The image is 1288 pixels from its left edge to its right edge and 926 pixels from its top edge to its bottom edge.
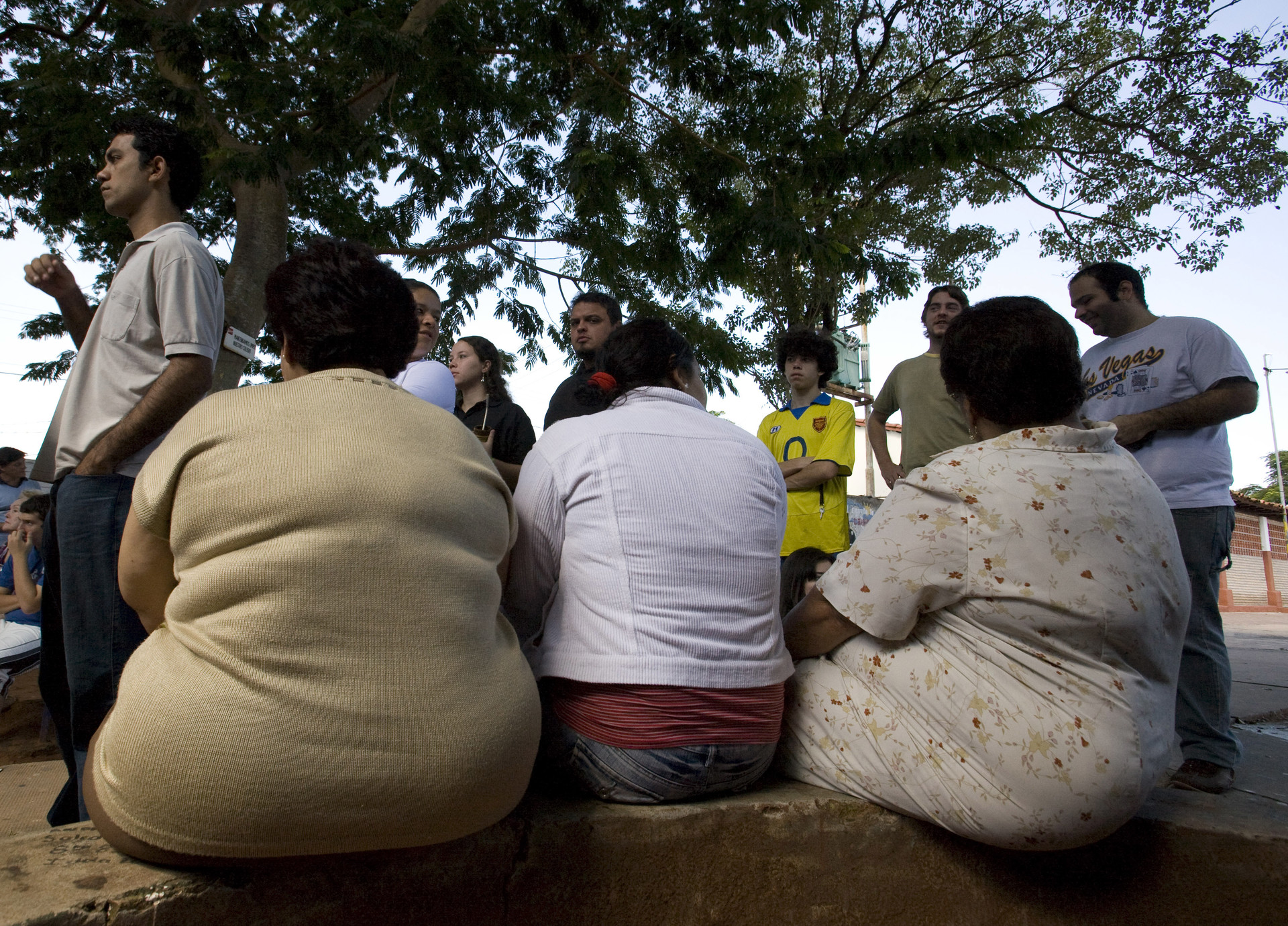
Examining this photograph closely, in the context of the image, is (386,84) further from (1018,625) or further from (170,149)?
(1018,625)

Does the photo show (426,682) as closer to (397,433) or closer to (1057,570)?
(397,433)

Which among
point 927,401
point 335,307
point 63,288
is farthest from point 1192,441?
point 63,288

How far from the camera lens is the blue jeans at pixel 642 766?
1.62 m

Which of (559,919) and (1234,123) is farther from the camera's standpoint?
(1234,123)

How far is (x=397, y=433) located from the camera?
134cm

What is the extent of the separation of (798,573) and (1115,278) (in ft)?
5.61

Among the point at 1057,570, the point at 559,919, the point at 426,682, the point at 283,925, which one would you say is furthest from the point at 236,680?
the point at 1057,570

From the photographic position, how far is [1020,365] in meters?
1.79

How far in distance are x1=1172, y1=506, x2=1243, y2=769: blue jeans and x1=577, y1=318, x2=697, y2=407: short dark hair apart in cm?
165

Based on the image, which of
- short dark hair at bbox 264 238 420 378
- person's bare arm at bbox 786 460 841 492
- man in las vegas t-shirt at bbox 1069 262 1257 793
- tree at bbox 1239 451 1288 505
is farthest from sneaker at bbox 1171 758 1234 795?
tree at bbox 1239 451 1288 505

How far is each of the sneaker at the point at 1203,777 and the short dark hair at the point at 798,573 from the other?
1268 mm

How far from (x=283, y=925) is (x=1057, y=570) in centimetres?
149

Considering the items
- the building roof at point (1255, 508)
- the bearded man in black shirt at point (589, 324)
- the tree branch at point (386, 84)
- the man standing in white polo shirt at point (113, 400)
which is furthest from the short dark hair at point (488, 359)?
the building roof at point (1255, 508)

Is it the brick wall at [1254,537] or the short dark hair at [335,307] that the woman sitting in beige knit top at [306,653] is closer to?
the short dark hair at [335,307]
